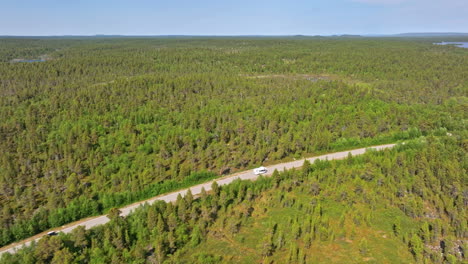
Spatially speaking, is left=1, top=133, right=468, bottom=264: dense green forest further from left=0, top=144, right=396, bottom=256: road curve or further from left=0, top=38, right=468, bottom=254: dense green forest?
left=0, top=38, right=468, bottom=254: dense green forest

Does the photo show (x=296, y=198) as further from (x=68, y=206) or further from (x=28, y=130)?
(x=28, y=130)

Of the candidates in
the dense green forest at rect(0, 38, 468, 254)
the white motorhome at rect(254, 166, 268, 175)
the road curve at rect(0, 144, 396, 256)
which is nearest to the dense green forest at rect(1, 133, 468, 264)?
the road curve at rect(0, 144, 396, 256)

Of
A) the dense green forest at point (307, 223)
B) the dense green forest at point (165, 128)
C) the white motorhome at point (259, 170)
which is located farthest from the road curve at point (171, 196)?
the dense green forest at point (307, 223)

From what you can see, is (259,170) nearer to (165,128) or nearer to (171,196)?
(171,196)

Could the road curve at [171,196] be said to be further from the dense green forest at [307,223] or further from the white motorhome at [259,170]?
the dense green forest at [307,223]

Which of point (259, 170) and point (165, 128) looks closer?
point (259, 170)

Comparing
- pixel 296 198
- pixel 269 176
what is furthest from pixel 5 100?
pixel 296 198

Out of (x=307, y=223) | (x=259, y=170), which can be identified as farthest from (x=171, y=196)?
(x=307, y=223)
